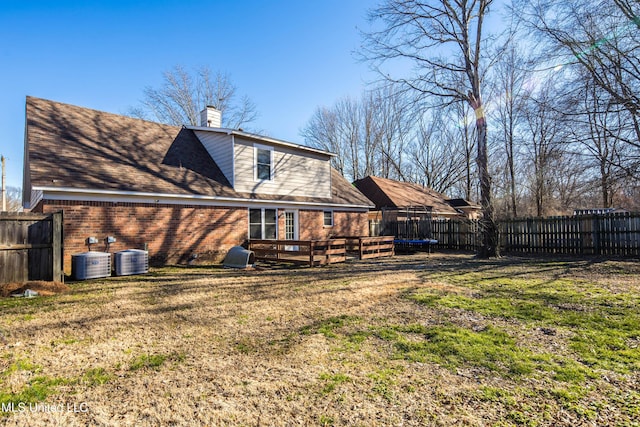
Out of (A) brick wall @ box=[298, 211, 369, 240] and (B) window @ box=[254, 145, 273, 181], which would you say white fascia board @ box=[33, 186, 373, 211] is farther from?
(B) window @ box=[254, 145, 273, 181]

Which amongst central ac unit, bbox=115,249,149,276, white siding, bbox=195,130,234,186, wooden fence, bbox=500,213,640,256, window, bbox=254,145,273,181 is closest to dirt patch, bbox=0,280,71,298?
central ac unit, bbox=115,249,149,276

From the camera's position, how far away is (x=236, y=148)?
14.3 meters

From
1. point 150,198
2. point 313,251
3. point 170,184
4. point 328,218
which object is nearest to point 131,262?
point 150,198

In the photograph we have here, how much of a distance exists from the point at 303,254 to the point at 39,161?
8251mm

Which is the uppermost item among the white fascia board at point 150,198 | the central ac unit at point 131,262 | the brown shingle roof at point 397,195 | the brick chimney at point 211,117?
the brick chimney at point 211,117

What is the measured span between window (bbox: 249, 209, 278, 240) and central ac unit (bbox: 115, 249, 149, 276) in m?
4.76

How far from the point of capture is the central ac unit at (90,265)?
912 cm

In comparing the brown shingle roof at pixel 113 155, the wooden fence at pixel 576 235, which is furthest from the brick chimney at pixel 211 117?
the wooden fence at pixel 576 235

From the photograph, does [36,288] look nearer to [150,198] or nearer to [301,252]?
[150,198]

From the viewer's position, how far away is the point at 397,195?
2620cm

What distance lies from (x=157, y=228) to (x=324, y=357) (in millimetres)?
9421

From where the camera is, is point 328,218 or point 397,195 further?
point 397,195

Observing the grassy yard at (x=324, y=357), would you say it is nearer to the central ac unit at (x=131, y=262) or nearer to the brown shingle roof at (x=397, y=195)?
the central ac unit at (x=131, y=262)

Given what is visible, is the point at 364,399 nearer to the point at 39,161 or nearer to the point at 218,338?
the point at 218,338
